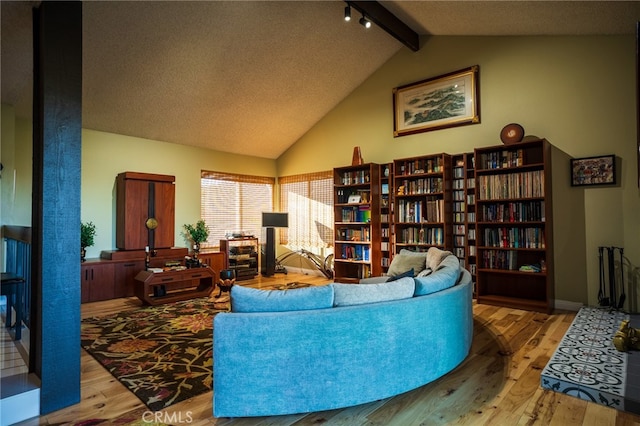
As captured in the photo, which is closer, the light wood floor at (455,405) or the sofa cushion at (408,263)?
the light wood floor at (455,405)

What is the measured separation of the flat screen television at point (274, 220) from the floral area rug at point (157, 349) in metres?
2.74

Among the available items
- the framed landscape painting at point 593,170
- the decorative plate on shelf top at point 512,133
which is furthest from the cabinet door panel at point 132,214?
the framed landscape painting at point 593,170

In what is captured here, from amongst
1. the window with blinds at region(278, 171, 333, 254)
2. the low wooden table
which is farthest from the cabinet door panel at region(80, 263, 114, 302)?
the window with blinds at region(278, 171, 333, 254)

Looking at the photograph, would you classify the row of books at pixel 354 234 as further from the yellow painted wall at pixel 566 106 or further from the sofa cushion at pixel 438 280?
the sofa cushion at pixel 438 280

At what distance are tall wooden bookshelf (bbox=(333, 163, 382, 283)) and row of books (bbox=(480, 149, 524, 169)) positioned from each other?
1.82 m

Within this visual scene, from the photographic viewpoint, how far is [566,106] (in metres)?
4.44

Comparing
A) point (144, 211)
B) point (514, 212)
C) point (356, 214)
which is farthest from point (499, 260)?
point (144, 211)

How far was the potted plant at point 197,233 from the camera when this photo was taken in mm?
6355

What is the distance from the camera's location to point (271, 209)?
817cm

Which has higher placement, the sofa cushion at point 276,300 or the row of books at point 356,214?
the row of books at point 356,214

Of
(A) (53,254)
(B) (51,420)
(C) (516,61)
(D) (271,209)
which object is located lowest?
(B) (51,420)

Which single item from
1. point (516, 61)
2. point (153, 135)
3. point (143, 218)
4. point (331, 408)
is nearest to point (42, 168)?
point (331, 408)

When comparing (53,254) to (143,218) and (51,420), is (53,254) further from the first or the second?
(143,218)

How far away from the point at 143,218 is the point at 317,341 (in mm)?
4678
